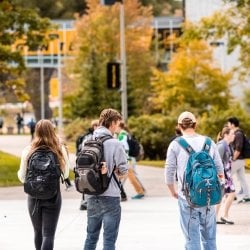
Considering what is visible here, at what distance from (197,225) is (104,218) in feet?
3.07

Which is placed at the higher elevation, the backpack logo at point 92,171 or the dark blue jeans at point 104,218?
the backpack logo at point 92,171

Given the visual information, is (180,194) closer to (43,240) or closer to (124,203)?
(43,240)

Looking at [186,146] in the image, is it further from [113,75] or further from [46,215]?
[113,75]

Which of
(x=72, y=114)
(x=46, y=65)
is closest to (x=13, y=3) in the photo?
(x=72, y=114)

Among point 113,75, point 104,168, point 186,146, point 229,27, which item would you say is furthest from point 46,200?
point 229,27

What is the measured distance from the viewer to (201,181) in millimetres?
8773

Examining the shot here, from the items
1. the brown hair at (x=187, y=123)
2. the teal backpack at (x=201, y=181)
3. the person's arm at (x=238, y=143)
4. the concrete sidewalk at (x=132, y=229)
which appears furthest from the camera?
the person's arm at (x=238, y=143)

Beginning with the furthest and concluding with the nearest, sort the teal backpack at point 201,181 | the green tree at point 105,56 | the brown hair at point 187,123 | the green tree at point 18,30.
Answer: the green tree at point 105,56
the green tree at point 18,30
the brown hair at point 187,123
the teal backpack at point 201,181

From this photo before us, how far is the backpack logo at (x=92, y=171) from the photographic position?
29.9 feet

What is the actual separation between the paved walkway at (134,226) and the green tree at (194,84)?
29759 mm

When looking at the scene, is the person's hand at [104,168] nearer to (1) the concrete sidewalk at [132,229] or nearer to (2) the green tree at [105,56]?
(1) the concrete sidewalk at [132,229]

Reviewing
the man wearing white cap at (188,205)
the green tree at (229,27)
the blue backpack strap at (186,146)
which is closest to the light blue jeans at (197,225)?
the man wearing white cap at (188,205)

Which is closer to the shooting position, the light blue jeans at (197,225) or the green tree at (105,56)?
the light blue jeans at (197,225)

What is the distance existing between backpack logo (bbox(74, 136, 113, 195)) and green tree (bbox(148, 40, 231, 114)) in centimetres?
3900
